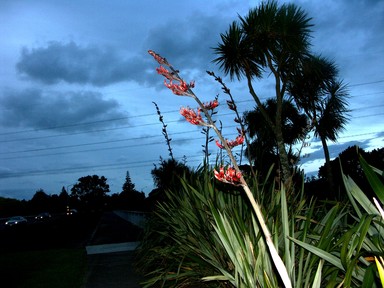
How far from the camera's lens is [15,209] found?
6981 cm

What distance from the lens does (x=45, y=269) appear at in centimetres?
980

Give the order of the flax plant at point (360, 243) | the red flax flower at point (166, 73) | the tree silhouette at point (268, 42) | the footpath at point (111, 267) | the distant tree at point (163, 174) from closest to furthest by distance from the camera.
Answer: the flax plant at point (360, 243) → the red flax flower at point (166, 73) → the footpath at point (111, 267) → the distant tree at point (163, 174) → the tree silhouette at point (268, 42)

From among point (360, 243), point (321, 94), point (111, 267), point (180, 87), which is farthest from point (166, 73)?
point (321, 94)

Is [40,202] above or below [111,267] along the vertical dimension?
above

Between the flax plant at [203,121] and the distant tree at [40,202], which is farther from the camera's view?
the distant tree at [40,202]

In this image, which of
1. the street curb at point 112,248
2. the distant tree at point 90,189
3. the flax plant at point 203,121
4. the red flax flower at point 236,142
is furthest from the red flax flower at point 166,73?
the distant tree at point 90,189

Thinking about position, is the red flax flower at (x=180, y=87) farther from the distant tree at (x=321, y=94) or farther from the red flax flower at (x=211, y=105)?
the distant tree at (x=321, y=94)

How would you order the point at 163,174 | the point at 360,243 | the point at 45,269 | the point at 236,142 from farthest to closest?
the point at 163,174 → the point at 45,269 → the point at 236,142 → the point at 360,243

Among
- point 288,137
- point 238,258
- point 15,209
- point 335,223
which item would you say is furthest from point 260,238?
point 15,209

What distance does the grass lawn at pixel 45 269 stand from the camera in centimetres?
798

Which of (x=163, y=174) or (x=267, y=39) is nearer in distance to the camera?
(x=163, y=174)

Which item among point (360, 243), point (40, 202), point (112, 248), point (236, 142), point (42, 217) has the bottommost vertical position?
point (112, 248)

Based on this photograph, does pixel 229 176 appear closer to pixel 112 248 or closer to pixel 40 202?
pixel 112 248

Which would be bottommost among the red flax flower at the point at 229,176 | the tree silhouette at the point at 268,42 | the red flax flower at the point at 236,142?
the red flax flower at the point at 229,176
